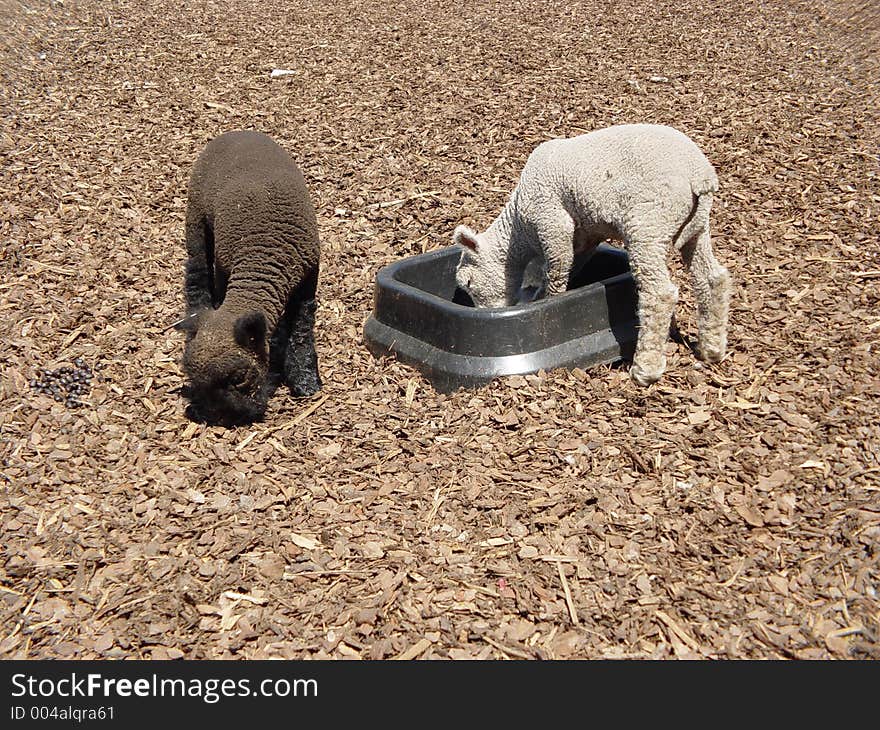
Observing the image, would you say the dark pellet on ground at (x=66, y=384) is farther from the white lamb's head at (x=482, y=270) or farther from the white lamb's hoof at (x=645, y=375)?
the white lamb's hoof at (x=645, y=375)

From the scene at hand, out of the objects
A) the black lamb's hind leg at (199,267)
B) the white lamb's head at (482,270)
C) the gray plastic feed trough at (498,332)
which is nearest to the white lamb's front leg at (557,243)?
the gray plastic feed trough at (498,332)

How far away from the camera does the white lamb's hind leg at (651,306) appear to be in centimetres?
580

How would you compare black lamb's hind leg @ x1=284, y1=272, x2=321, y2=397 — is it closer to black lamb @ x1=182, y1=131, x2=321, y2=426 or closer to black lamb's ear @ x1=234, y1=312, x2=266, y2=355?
black lamb @ x1=182, y1=131, x2=321, y2=426

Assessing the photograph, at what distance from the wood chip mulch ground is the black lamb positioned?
11.6 inches

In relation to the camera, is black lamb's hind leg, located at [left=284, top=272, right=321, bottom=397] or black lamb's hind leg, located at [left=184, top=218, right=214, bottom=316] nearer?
black lamb's hind leg, located at [left=284, top=272, right=321, bottom=397]

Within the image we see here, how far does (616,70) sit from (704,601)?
9060 mm

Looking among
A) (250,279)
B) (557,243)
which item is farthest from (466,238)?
(250,279)

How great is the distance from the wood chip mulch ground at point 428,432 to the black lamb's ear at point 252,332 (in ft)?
1.86

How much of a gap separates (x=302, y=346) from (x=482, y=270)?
1.57 m

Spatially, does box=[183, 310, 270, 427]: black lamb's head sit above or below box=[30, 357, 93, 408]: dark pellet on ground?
above

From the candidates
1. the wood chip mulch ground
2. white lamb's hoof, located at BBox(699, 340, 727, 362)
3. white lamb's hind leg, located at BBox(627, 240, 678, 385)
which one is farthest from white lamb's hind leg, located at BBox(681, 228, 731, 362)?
white lamb's hind leg, located at BBox(627, 240, 678, 385)

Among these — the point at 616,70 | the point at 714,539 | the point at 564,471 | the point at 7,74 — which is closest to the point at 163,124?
the point at 7,74

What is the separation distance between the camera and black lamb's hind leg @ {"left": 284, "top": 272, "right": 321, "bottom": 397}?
20.7ft

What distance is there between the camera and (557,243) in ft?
20.8
